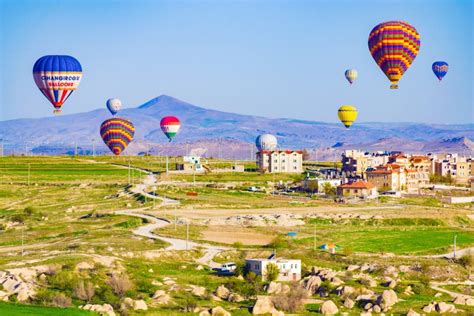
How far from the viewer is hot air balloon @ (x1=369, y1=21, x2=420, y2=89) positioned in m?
126

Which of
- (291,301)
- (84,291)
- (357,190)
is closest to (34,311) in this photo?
(84,291)

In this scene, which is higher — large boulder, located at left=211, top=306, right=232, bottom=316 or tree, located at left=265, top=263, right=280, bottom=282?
tree, located at left=265, top=263, right=280, bottom=282

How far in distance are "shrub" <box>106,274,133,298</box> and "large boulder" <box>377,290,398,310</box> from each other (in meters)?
15.4

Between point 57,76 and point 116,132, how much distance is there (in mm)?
42554

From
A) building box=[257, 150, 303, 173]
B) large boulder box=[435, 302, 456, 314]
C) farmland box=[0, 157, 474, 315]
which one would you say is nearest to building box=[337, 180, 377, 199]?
farmland box=[0, 157, 474, 315]

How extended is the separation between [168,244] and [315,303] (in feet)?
70.8

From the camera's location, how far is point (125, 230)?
314ft

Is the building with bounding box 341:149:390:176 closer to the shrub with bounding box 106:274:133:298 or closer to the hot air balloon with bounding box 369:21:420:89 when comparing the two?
the hot air balloon with bounding box 369:21:420:89

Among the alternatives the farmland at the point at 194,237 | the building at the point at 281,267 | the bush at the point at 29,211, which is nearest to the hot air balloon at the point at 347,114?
the farmland at the point at 194,237

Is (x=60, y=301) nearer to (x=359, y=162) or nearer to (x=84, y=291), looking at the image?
(x=84, y=291)

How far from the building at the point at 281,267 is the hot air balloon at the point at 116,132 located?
9694 centimetres

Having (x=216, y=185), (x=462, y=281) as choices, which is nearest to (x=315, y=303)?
(x=462, y=281)

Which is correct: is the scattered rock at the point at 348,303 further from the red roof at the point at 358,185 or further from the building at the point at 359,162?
the building at the point at 359,162

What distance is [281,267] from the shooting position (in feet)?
246
